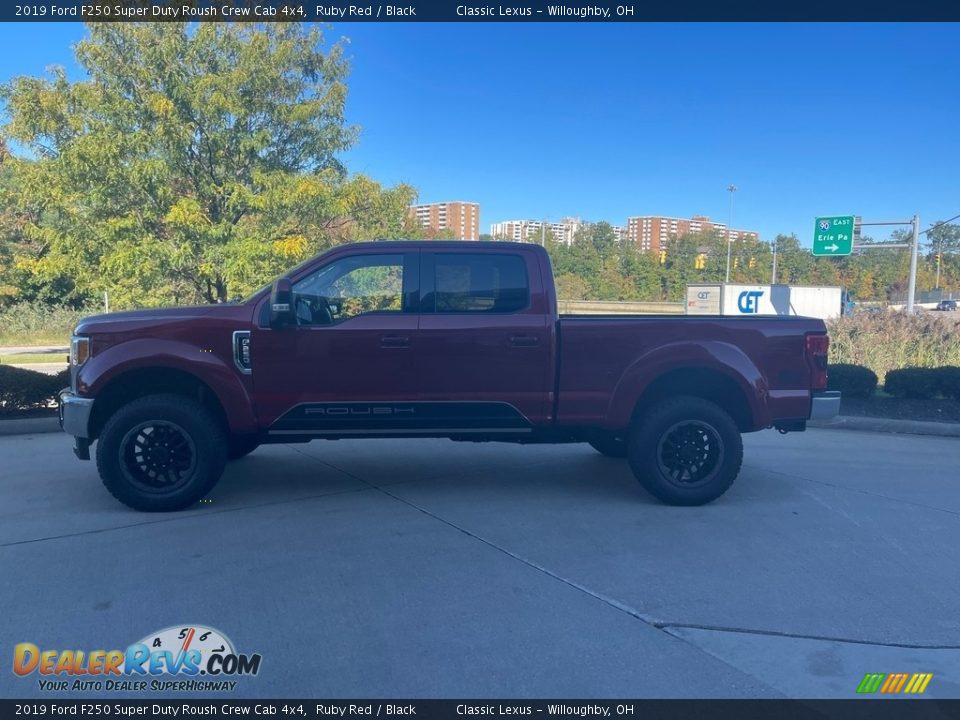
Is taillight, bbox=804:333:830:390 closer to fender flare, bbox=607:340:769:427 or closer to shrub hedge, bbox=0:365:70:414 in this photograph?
fender flare, bbox=607:340:769:427

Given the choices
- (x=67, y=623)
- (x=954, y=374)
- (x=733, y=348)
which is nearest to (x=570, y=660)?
(x=67, y=623)

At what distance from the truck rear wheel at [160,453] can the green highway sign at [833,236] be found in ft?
88.8

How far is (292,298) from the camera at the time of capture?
5.71 meters

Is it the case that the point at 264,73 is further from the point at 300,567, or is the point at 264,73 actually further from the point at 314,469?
the point at 300,567

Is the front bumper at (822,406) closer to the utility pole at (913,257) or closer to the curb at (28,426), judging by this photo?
the curb at (28,426)

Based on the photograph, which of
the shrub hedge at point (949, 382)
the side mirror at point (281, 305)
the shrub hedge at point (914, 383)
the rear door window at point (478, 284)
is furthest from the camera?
the shrub hedge at point (914, 383)

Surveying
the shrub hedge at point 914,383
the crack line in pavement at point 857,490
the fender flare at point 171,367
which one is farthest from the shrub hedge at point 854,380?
the fender flare at point 171,367

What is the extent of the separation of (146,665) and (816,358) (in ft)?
17.0

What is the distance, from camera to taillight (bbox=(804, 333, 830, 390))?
6.12 m

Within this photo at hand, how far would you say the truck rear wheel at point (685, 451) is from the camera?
19.8 feet

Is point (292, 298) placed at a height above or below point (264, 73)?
below

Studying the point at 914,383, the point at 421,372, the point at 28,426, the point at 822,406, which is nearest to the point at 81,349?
the point at 421,372

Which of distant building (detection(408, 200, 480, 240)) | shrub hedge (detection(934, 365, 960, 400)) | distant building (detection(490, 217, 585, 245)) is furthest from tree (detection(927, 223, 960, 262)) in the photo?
shrub hedge (detection(934, 365, 960, 400))

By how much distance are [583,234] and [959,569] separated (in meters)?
31.2
